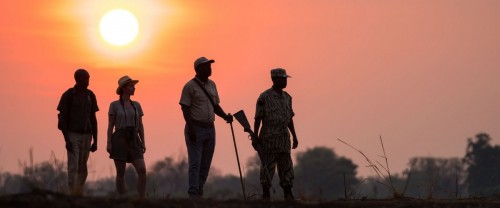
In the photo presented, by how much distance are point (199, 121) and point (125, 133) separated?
3.37 ft

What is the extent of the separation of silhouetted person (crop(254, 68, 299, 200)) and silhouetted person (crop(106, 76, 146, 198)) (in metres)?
1.70

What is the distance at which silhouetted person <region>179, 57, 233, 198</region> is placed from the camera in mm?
14789

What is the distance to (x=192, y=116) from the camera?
14.9 m

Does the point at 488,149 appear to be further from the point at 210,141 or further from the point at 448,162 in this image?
the point at 210,141

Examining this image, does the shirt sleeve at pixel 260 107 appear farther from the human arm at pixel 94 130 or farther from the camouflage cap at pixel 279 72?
the human arm at pixel 94 130

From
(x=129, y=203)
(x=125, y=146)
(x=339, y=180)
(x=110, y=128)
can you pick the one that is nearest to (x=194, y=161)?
(x=125, y=146)

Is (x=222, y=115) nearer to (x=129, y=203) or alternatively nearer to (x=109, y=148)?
(x=109, y=148)

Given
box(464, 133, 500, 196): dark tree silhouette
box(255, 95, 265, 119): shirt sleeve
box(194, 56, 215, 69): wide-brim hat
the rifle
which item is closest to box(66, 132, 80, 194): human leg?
box(194, 56, 215, 69): wide-brim hat

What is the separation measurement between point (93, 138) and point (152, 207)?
128 inches

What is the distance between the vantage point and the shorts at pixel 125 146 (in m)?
15.1

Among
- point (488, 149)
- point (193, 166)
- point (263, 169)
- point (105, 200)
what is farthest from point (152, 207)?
point (488, 149)

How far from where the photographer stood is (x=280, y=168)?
51.8 feet

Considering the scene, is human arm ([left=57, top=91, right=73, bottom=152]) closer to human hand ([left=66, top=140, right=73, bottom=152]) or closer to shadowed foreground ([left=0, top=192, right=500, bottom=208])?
human hand ([left=66, top=140, right=73, bottom=152])

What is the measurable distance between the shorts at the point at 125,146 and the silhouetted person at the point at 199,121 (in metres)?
0.71
